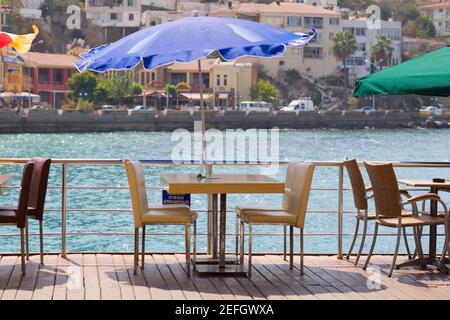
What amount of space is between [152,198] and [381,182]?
24.0 meters

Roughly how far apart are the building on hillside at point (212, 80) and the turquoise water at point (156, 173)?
12.8 metres

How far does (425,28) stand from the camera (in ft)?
379

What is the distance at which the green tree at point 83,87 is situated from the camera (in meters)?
79.1

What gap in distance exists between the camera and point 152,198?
29.6 meters

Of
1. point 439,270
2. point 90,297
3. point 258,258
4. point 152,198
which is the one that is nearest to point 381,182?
point 439,270

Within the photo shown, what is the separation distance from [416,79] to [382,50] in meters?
95.5

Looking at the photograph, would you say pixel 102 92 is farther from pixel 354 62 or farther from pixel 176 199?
pixel 176 199

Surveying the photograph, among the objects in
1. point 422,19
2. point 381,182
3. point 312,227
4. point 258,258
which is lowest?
point 312,227

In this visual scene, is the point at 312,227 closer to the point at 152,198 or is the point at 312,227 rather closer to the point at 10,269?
the point at 152,198

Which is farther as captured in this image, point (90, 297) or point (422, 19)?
point (422, 19)

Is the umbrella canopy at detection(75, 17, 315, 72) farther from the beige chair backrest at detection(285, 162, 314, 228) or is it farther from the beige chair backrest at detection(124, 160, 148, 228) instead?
the beige chair backrest at detection(285, 162, 314, 228)

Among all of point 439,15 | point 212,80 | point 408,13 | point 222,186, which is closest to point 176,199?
point 222,186

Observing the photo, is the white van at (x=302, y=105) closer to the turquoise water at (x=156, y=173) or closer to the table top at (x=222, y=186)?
the turquoise water at (x=156, y=173)
